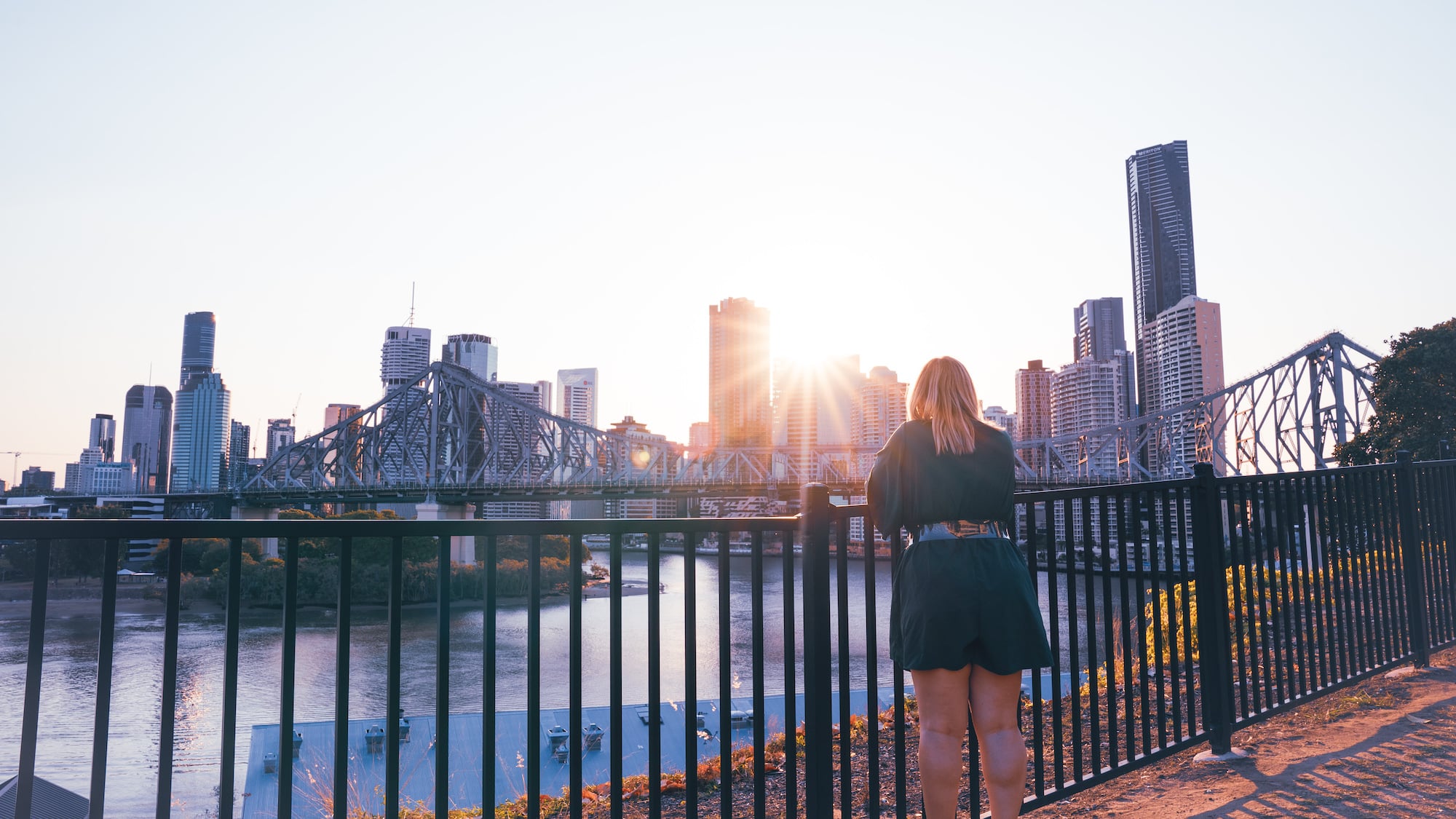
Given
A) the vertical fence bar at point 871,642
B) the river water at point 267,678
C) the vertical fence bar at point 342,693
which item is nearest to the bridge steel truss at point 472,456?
the river water at point 267,678

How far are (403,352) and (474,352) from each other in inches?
475

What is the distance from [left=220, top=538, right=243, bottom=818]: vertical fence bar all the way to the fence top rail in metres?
0.07

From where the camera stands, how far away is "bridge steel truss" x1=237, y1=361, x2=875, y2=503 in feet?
197

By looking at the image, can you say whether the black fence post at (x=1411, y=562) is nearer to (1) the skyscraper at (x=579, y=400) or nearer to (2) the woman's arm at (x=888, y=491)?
(2) the woman's arm at (x=888, y=491)

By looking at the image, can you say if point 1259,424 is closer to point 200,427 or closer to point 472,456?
point 472,456

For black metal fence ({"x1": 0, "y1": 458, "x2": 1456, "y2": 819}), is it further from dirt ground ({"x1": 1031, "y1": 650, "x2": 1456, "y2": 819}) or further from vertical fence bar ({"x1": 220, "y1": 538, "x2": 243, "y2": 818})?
dirt ground ({"x1": 1031, "y1": 650, "x2": 1456, "y2": 819})

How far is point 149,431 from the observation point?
155 m

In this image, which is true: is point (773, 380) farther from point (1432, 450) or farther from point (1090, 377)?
point (1432, 450)

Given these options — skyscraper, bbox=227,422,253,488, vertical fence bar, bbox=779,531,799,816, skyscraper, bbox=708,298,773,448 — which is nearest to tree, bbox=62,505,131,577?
vertical fence bar, bbox=779,531,799,816

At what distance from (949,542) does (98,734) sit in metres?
2.01

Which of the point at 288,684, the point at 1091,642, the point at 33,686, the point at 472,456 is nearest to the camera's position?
the point at 33,686

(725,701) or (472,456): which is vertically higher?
(472,456)

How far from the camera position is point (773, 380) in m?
126

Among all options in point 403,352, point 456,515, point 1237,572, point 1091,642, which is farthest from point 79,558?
point 403,352
